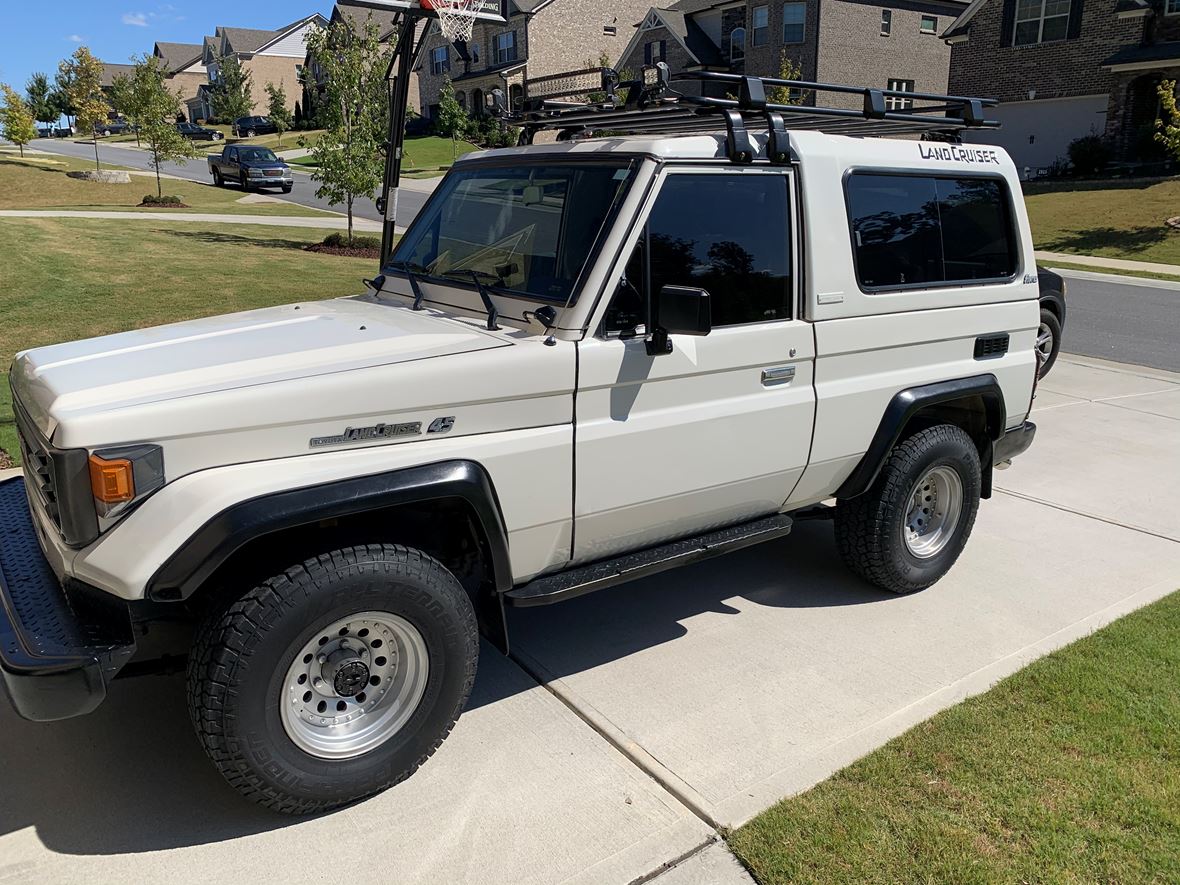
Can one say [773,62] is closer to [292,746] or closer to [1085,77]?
[1085,77]

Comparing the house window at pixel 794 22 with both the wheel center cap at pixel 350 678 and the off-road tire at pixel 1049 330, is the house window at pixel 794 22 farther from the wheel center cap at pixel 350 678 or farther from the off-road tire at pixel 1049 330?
the wheel center cap at pixel 350 678

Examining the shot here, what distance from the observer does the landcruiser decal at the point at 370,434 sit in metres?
3.06

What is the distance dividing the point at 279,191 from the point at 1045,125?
26.5m

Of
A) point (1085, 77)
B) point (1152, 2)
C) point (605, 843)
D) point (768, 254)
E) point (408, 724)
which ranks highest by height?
point (1152, 2)

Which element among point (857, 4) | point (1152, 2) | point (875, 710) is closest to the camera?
point (875, 710)

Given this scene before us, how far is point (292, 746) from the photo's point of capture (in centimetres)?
310

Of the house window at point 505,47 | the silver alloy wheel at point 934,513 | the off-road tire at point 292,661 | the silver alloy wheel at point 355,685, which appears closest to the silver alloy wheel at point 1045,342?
the silver alloy wheel at point 934,513

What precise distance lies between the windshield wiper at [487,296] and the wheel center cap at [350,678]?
4.20 feet

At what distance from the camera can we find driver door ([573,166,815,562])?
11.7ft

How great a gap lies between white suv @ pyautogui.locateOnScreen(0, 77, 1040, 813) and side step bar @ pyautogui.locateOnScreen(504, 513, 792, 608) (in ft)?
0.05

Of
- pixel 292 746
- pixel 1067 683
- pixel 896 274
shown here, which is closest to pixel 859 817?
pixel 1067 683

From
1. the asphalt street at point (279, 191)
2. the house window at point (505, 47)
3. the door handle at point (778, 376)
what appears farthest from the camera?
the house window at point (505, 47)

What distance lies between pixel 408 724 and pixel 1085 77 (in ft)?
113

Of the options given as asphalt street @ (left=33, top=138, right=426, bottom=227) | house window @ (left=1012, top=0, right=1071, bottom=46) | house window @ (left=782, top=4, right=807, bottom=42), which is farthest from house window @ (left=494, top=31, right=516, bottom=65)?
house window @ (left=1012, top=0, right=1071, bottom=46)
